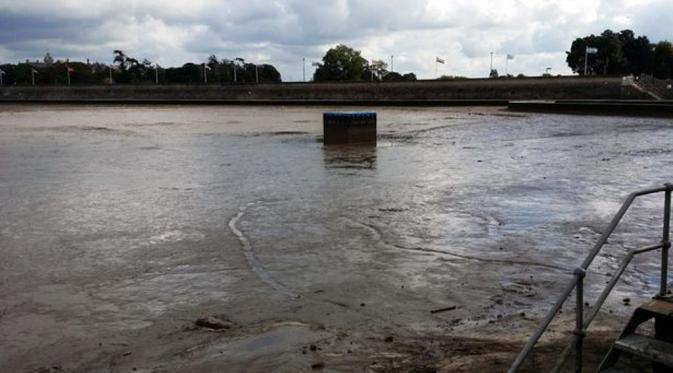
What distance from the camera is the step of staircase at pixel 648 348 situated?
3126 millimetres

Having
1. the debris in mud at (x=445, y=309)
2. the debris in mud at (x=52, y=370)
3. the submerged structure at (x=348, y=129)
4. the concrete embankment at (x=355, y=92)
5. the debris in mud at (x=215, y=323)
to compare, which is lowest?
the debris in mud at (x=52, y=370)

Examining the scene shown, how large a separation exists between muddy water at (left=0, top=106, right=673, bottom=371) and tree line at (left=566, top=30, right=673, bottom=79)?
79509mm

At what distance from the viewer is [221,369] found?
4.11 metres

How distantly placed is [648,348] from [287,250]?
429 cm

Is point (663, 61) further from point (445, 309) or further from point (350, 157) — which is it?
point (445, 309)

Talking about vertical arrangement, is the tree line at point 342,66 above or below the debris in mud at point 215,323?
above

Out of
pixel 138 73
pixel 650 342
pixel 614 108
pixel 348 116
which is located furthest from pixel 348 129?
pixel 138 73

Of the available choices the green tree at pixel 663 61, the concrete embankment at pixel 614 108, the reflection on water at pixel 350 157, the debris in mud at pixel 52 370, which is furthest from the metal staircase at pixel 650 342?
the green tree at pixel 663 61

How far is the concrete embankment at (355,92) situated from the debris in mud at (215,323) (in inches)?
1764

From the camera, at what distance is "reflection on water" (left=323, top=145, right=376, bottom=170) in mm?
14195

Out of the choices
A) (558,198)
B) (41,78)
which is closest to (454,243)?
(558,198)

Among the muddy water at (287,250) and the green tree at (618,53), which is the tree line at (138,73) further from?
the muddy water at (287,250)

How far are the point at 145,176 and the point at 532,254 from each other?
28.9 ft

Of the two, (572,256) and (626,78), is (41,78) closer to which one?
(626,78)
